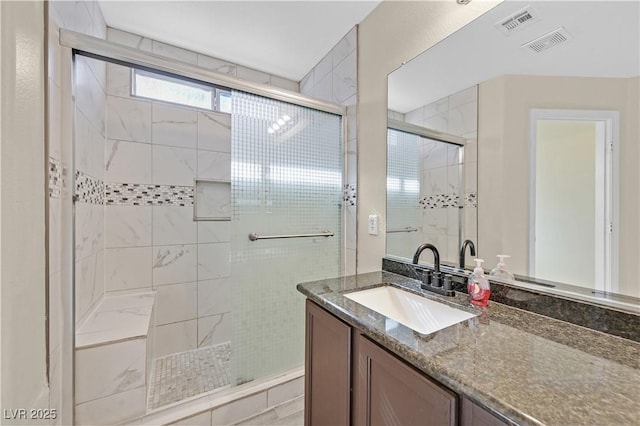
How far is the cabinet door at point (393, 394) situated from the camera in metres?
0.62

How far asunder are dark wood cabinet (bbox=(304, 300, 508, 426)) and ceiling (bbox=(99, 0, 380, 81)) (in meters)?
1.73

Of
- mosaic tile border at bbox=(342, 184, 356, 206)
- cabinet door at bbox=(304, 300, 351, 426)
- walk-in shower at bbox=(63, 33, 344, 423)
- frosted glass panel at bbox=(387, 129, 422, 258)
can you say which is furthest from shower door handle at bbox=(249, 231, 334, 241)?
cabinet door at bbox=(304, 300, 351, 426)

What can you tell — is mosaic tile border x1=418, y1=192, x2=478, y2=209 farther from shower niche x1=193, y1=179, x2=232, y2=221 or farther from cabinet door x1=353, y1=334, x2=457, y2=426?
shower niche x1=193, y1=179, x2=232, y2=221

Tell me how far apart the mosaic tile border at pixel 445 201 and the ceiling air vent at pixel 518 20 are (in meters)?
0.61

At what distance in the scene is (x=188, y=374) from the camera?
1.96 meters

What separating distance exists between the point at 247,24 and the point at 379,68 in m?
0.94

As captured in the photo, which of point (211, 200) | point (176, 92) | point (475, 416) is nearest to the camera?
point (475, 416)

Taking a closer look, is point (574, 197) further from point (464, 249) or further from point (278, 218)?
point (278, 218)

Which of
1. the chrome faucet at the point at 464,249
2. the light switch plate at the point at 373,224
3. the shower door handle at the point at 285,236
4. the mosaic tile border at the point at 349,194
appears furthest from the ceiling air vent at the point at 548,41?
the shower door handle at the point at 285,236

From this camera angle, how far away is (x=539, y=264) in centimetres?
92

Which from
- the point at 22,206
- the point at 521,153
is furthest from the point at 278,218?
the point at 22,206

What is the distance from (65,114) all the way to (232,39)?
1.24 metres

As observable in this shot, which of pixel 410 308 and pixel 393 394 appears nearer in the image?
pixel 393 394

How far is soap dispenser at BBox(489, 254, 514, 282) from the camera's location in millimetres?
982
